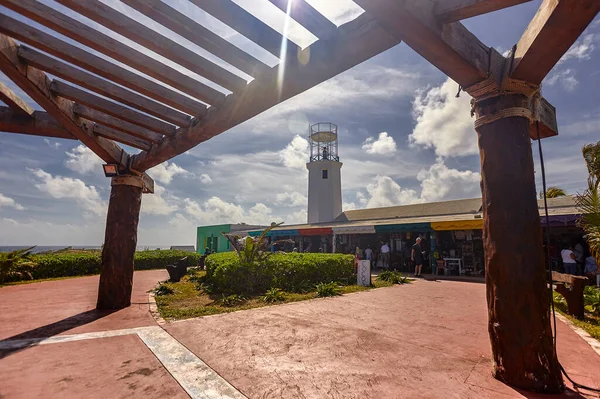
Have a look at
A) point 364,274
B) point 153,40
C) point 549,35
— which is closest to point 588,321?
point 364,274

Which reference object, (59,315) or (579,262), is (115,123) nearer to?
(59,315)

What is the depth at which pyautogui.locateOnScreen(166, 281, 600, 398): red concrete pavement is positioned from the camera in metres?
2.92

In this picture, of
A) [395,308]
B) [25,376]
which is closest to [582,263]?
[395,308]

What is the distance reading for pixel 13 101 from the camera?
4629mm

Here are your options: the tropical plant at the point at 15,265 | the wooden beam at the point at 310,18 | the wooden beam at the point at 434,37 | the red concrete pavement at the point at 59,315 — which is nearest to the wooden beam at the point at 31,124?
the red concrete pavement at the point at 59,315

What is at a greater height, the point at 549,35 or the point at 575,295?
the point at 549,35

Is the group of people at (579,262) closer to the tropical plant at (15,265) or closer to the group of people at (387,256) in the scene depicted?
the group of people at (387,256)

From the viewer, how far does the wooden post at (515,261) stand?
2721 millimetres

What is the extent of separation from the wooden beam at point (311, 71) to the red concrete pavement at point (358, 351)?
3024 millimetres

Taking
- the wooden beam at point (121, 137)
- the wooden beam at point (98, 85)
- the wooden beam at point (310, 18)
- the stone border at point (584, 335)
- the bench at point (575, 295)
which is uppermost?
the wooden beam at point (98, 85)

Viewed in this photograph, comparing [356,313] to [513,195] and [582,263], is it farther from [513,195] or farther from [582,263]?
[582,263]

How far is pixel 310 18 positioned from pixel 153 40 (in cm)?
174

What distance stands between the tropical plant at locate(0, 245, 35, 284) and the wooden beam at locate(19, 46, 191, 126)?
1095cm

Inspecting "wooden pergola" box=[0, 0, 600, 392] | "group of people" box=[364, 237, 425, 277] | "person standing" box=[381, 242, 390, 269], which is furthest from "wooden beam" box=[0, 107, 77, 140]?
"person standing" box=[381, 242, 390, 269]
